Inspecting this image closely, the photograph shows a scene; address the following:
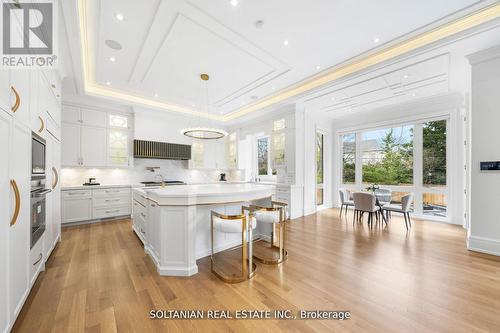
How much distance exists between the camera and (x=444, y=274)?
2463mm

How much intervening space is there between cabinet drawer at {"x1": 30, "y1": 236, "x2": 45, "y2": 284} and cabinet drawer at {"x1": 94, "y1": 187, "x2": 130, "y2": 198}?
2.60 m

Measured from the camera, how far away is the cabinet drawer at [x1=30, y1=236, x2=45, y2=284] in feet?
6.87

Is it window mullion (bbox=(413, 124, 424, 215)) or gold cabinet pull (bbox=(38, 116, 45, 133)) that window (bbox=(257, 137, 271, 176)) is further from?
gold cabinet pull (bbox=(38, 116, 45, 133))

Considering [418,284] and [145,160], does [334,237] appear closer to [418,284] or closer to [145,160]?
[418,284]

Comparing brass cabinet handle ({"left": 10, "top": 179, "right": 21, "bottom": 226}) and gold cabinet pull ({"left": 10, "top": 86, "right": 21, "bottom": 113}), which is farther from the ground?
gold cabinet pull ({"left": 10, "top": 86, "right": 21, "bottom": 113})

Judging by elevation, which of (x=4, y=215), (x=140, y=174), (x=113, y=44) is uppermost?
(x=113, y=44)

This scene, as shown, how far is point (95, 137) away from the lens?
5102mm

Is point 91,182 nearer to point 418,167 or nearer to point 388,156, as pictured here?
point 388,156

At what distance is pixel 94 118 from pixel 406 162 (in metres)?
8.54

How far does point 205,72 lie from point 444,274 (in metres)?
4.96

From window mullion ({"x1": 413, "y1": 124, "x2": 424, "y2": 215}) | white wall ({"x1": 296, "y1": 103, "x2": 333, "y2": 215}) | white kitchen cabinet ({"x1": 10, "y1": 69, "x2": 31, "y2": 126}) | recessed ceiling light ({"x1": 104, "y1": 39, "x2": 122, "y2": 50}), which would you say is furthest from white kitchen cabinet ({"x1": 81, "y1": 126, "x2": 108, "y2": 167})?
window mullion ({"x1": 413, "y1": 124, "x2": 424, "y2": 215})

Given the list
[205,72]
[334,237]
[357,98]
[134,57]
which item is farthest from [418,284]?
[134,57]

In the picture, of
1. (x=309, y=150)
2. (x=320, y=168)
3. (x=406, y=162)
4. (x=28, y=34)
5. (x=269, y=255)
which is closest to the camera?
(x=28, y=34)

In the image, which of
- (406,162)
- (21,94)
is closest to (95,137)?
(21,94)
